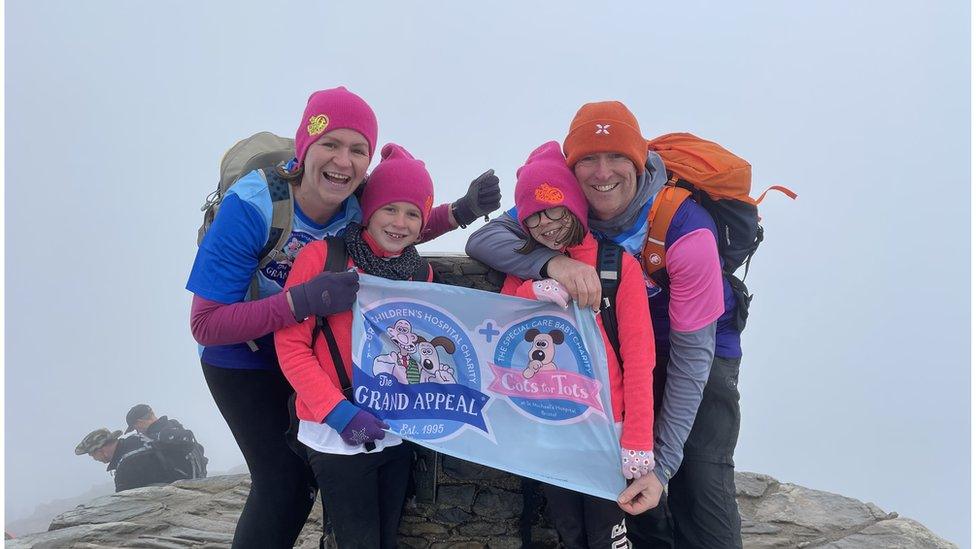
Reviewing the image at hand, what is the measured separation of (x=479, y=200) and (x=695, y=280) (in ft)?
4.54

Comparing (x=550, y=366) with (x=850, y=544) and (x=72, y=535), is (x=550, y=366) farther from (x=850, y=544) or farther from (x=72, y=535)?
(x=72, y=535)

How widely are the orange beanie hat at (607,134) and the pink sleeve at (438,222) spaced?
103 cm

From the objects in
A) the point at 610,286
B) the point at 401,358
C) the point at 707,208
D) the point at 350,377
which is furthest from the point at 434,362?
the point at 707,208

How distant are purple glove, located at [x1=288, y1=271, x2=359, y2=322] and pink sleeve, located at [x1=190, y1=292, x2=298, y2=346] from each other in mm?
52

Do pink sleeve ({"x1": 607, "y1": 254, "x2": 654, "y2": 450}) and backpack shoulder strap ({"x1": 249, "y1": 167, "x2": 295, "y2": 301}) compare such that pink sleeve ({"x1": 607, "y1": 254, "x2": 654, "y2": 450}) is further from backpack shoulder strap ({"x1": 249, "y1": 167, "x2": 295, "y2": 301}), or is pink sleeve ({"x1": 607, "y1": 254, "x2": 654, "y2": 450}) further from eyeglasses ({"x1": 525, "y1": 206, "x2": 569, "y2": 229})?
backpack shoulder strap ({"x1": 249, "y1": 167, "x2": 295, "y2": 301})

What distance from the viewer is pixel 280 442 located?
335 cm

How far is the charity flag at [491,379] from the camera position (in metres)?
3.26

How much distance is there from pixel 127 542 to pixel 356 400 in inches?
164

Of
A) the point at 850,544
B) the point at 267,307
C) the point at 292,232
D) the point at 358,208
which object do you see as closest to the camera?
the point at 267,307

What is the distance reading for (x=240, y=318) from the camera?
297 cm

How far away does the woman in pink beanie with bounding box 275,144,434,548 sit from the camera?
3.05 m

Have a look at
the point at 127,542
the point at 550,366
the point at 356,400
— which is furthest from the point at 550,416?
the point at 127,542

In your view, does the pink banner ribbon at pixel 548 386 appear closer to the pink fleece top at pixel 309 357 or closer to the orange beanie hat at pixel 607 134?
the pink fleece top at pixel 309 357

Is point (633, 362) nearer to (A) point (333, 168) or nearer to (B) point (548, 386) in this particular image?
(B) point (548, 386)
